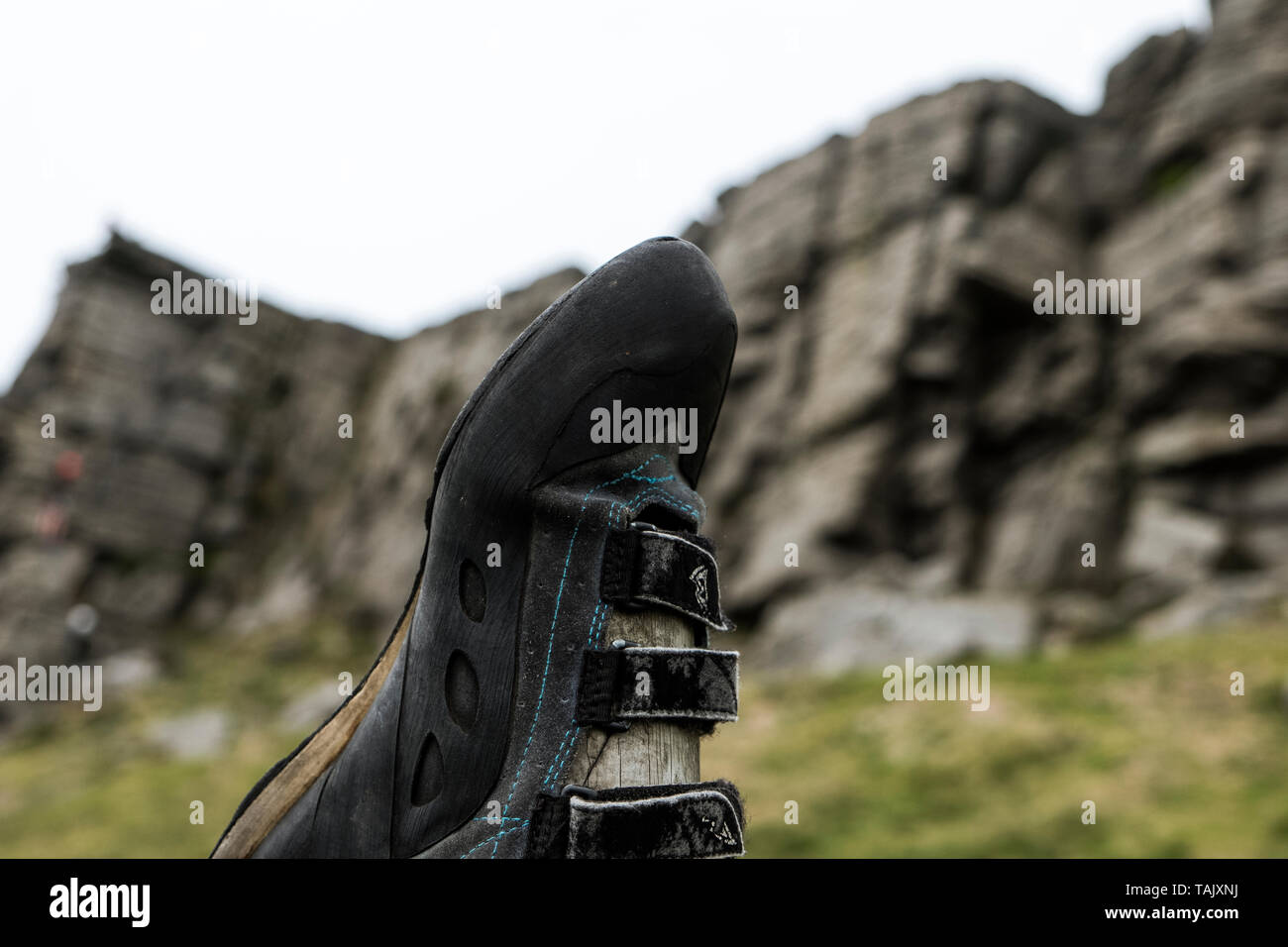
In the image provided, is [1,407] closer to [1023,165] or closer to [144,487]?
[144,487]

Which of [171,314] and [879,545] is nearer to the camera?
[879,545]

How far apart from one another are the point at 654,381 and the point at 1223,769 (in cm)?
802

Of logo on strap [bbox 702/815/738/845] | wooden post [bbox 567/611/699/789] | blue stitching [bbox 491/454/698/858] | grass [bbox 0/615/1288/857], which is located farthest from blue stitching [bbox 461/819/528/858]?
grass [bbox 0/615/1288/857]

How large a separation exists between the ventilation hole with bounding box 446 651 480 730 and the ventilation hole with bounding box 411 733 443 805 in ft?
0.20

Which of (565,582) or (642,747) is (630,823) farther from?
(565,582)

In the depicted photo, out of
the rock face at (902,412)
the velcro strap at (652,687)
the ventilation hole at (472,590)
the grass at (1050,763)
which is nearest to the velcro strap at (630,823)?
the velcro strap at (652,687)

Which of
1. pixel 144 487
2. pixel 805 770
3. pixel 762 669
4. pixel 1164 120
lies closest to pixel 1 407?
pixel 144 487

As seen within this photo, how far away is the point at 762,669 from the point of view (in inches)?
600

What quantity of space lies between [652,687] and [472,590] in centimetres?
37

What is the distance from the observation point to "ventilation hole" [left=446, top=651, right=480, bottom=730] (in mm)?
1716

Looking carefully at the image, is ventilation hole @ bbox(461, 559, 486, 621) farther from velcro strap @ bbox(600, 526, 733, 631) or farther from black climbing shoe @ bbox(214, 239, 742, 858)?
velcro strap @ bbox(600, 526, 733, 631)

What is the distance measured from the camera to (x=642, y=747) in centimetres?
166

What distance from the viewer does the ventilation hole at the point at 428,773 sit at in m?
1.71
